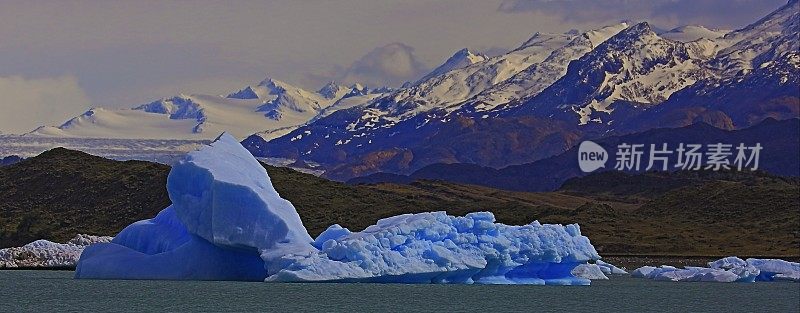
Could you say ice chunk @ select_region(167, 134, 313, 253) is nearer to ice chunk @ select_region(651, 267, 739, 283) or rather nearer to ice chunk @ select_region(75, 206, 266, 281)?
ice chunk @ select_region(75, 206, 266, 281)

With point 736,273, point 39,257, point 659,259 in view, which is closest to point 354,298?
point 736,273

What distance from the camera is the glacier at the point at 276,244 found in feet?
160

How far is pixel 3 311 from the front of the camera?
124 feet

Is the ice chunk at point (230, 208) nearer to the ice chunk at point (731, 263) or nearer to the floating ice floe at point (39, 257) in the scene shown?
the floating ice floe at point (39, 257)

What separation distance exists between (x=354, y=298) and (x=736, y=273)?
32.8 m

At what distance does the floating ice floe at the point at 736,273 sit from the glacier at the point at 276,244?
19.2 meters

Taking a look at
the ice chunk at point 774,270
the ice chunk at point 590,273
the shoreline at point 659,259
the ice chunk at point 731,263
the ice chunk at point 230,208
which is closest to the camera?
the ice chunk at point 230,208

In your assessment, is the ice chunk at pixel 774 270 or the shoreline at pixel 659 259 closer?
the ice chunk at pixel 774 270

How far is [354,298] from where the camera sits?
4597cm

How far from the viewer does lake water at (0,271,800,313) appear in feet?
137

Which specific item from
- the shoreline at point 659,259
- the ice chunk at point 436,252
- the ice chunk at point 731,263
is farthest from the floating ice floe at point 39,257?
the shoreline at point 659,259

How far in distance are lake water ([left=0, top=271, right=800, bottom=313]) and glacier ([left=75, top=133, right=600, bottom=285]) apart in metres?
0.73

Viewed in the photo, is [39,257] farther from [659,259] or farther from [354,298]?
[659,259]

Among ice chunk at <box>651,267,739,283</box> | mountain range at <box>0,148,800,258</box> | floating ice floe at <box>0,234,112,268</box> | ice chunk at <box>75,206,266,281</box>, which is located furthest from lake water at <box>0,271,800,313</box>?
mountain range at <box>0,148,800,258</box>
